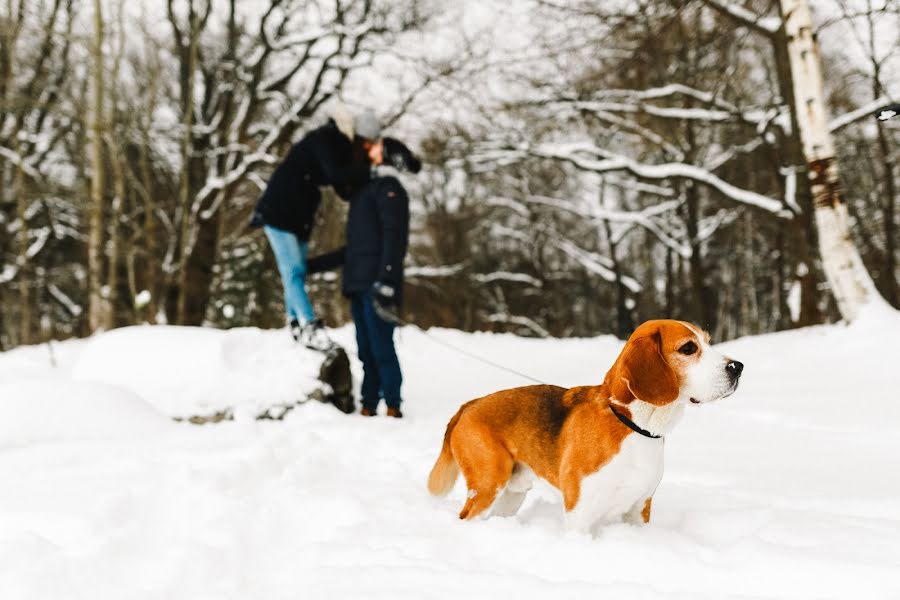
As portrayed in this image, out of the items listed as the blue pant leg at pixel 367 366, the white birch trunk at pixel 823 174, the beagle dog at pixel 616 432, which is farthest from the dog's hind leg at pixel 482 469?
the white birch trunk at pixel 823 174

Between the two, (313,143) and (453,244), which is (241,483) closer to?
(313,143)

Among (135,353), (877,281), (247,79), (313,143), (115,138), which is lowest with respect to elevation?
(877,281)

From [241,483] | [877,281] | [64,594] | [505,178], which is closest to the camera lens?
[64,594]

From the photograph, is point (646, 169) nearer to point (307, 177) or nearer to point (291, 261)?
point (307, 177)

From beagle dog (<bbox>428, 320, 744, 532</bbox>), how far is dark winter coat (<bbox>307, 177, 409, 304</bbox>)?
267 centimetres

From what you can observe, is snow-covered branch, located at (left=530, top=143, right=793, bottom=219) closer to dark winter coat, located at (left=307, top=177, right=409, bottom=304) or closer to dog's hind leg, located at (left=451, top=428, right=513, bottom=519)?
dark winter coat, located at (left=307, top=177, right=409, bottom=304)

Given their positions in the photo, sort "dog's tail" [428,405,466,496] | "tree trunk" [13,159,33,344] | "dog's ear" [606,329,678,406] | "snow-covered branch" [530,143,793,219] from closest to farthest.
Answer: "dog's ear" [606,329,678,406]
"dog's tail" [428,405,466,496]
"snow-covered branch" [530,143,793,219]
"tree trunk" [13,159,33,344]

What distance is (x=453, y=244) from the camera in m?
31.9

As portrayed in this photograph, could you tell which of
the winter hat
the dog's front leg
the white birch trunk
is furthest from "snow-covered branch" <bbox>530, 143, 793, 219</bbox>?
the dog's front leg

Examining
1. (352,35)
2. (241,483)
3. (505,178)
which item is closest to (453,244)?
(505,178)

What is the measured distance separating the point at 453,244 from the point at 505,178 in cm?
590

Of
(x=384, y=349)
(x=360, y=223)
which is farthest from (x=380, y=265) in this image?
(x=384, y=349)

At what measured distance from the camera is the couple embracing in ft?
16.7

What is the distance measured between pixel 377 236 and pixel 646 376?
348 centimetres
